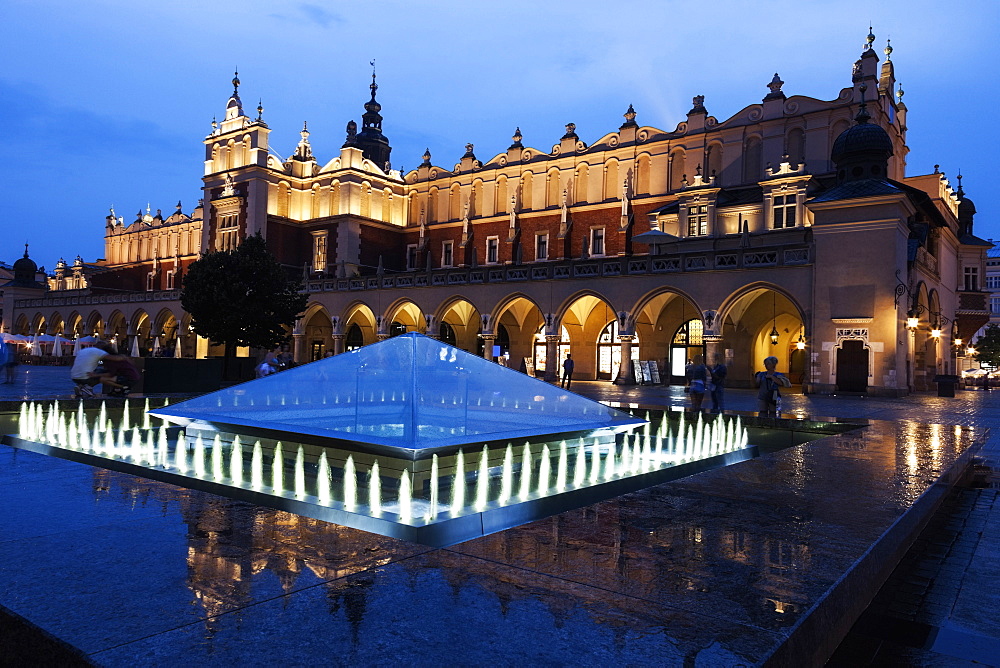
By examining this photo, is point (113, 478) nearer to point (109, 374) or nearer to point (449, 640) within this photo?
point (449, 640)

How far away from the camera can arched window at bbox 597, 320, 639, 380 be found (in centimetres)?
3659

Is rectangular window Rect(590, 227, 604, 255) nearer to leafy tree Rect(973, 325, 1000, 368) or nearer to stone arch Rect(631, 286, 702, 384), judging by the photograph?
stone arch Rect(631, 286, 702, 384)

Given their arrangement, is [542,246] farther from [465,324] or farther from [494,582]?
[494,582]

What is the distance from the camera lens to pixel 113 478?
5.60m

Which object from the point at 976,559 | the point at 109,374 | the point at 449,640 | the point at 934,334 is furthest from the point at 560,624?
the point at 934,334

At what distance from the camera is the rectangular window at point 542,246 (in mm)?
41219

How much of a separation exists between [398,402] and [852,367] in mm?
20953

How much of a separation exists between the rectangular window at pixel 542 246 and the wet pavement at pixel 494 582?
119ft

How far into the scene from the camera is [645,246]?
3722cm

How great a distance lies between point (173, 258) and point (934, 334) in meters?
52.7

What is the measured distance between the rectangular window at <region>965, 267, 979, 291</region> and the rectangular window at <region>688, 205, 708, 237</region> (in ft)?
66.0

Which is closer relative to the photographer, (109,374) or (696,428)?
(696,428)

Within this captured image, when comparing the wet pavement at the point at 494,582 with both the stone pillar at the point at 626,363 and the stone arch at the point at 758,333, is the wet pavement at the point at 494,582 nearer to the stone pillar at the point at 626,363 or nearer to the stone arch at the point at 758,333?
the stone pillar at the point at 626,363

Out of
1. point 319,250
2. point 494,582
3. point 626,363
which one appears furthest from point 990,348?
point 494,582
